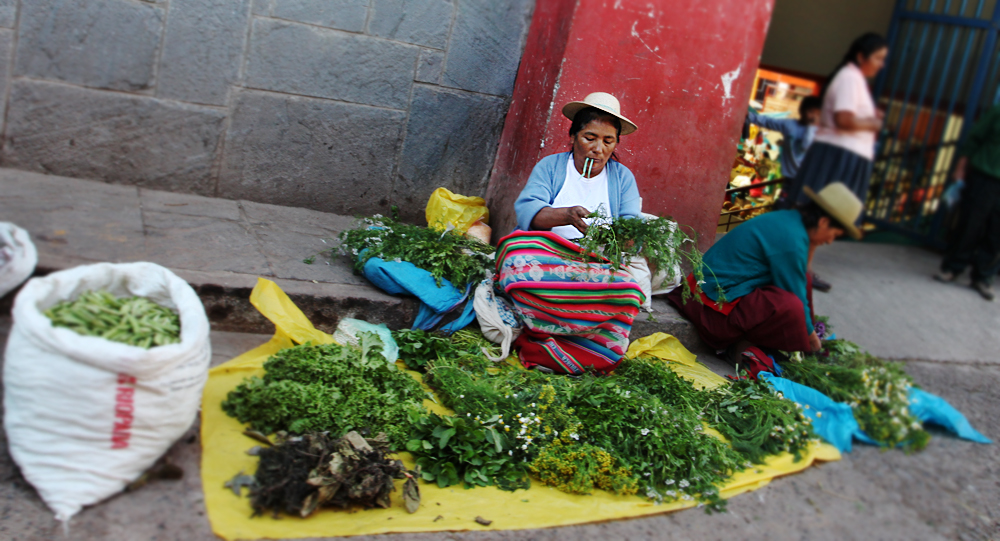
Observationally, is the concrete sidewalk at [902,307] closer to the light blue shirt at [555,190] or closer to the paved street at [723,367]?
the paved street at [723,367]

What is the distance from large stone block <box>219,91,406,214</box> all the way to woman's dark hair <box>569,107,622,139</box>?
47.8 inches

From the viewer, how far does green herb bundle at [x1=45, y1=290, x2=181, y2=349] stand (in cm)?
183

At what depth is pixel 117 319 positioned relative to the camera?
1.90 m

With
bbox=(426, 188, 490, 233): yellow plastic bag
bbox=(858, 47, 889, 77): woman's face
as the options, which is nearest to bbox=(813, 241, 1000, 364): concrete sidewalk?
bbox=(858, 47, 889, 77): woman's face

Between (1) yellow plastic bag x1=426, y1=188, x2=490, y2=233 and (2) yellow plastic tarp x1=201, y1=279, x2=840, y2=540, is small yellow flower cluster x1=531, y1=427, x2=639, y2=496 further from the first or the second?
(1) yellow plastic bag x1=426, y1=188, x2=490, y2=233

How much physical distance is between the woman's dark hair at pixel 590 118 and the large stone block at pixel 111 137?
1.96m

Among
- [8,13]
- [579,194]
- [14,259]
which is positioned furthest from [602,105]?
[8,13]

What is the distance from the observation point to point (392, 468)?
6.92 ft

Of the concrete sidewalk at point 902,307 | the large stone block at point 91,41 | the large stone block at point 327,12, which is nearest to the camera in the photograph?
the concrete sidewalk at point 902,307

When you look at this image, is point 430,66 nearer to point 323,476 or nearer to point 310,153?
point 310,153

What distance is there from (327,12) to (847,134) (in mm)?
3152

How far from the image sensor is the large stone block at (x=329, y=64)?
3.76 metres

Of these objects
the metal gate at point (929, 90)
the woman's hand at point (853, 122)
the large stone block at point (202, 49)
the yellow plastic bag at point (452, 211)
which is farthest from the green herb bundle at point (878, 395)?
the large stone block at point (202, 49)

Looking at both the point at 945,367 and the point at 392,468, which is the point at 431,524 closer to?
the point at 392,468
